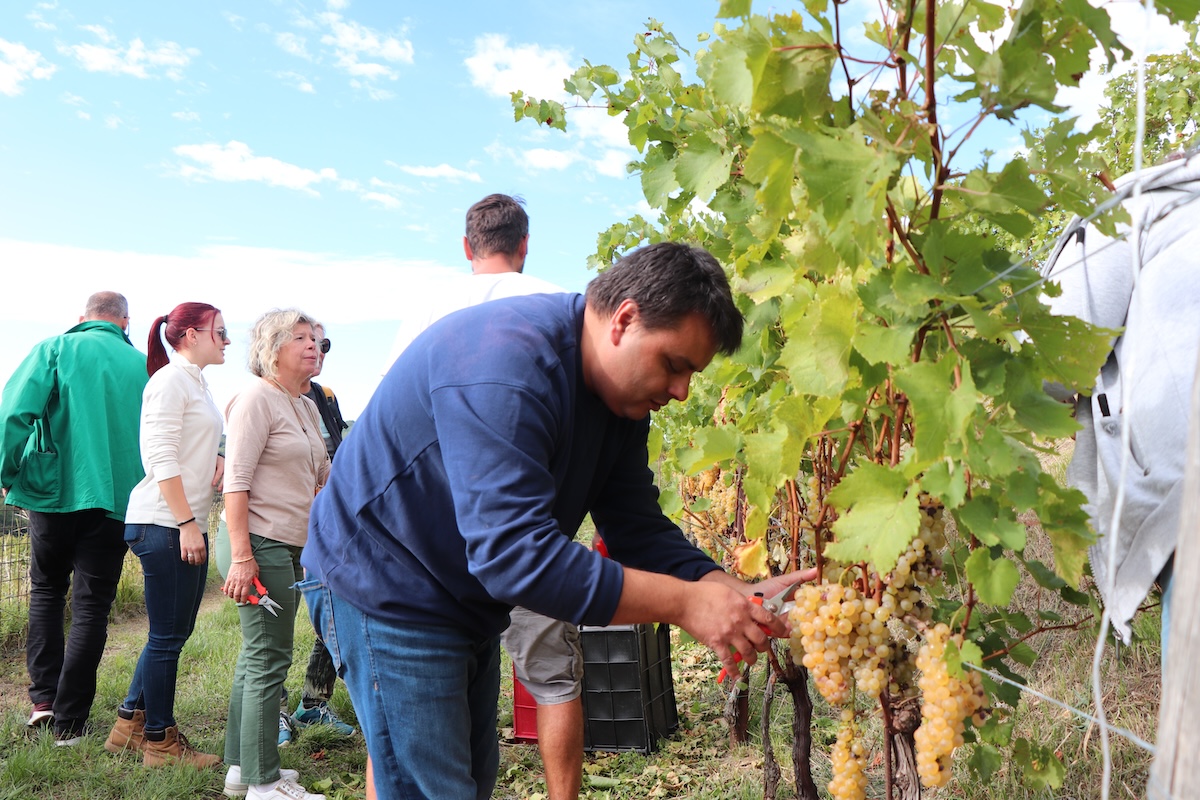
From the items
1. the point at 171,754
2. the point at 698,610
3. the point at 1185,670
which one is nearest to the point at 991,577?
the point at 698,610

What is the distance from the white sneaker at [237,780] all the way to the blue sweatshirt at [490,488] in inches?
72.8

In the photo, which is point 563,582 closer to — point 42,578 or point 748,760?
point 748,760

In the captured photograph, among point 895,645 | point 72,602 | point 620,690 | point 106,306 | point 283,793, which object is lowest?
point 283,793

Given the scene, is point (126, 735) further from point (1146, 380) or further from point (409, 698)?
point (1146, 380)

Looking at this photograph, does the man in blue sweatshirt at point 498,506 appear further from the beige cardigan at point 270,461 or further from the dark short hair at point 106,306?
the dark short hair at point 106,306

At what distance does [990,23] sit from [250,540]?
293 cm

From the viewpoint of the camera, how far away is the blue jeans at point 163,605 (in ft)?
11.6

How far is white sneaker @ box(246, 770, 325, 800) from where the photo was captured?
3328mm

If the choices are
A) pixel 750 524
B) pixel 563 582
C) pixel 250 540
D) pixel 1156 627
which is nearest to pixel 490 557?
pixel 563 582

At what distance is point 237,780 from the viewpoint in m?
3.45

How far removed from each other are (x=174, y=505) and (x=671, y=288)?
2.62m

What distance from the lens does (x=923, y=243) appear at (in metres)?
1.35

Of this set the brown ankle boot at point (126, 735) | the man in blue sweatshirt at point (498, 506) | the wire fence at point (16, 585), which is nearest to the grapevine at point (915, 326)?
the man in blue sweatshirt at point (498, 506)

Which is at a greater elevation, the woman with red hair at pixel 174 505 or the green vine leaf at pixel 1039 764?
the woman with red hair at pixel 174 505
